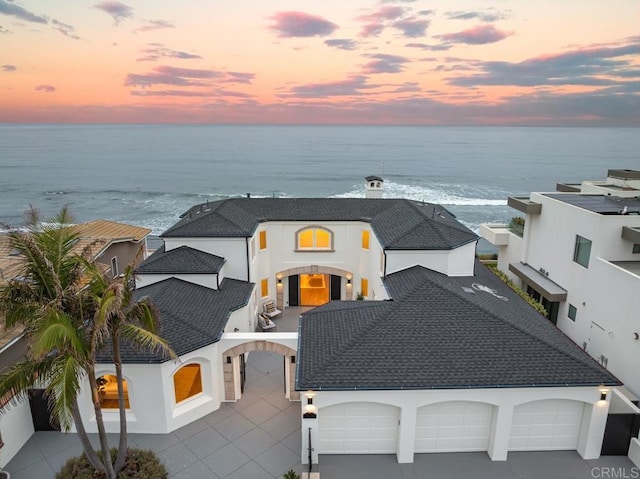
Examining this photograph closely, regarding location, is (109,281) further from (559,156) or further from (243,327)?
(559,156)

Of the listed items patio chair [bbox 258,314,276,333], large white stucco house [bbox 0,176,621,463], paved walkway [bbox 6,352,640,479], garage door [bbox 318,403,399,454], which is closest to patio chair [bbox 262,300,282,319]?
patio chair [bbox 258,314,276,333]

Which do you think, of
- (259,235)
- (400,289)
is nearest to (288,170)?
(259,235)

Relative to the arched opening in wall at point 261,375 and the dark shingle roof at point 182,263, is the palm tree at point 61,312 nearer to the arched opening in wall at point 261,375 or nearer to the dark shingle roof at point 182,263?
the arched opening in wall at point 261,375

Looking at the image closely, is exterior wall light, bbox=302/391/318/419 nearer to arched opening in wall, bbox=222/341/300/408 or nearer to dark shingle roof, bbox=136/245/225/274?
arched opening in wall, bbox=222/341/300/408

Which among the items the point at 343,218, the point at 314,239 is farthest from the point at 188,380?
the point at 343,218

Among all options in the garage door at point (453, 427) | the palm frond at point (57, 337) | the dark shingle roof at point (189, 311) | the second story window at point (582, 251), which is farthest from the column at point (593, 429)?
the palm frond at point (57, 337)

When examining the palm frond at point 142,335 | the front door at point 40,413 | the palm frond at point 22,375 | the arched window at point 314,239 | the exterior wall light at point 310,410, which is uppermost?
the palm frond at point 142,335
